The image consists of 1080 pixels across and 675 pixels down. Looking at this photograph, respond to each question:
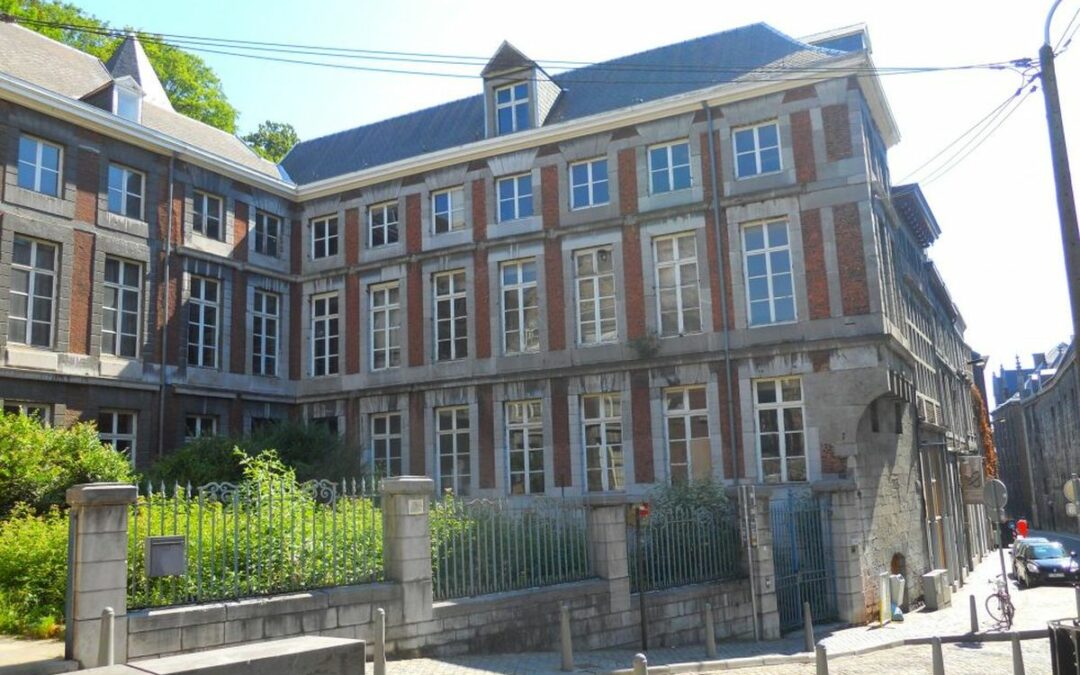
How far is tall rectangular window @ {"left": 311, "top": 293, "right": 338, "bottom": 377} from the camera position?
27.0 m

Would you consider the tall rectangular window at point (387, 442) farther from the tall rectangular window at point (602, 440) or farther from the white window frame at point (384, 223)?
the tall rectangular window at point (602, 440)

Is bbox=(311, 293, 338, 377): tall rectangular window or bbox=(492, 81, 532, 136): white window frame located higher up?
bbox=(492, 81, 532, 136): white window frame

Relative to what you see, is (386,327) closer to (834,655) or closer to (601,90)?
(601,90)

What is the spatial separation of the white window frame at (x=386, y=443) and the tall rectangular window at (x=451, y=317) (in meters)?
2.33

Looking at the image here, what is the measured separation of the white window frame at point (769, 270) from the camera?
20859 mm

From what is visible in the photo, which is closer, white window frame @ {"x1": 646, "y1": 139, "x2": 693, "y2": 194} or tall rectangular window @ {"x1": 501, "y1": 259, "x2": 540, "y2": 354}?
white window frame @ {"x1": 646, "y1": 139, "x2": 693, "y2": 194}

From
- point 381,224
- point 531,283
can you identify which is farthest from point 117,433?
point 531,283

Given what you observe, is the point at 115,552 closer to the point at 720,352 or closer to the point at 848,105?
the point at 720,352

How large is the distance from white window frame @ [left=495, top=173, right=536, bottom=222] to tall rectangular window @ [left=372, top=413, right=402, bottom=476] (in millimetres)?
6405

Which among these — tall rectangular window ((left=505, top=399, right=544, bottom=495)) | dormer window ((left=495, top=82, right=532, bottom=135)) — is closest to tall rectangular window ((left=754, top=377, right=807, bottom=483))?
tall rectangular window ((left=505, top=399, right=544, bottom=495))

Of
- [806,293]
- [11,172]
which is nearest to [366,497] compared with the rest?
[806,293]

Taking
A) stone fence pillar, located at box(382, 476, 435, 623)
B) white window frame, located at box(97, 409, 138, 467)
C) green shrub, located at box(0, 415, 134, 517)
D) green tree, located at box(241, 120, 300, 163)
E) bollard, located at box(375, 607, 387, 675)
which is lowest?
bollard, located at box(375, 607, 387, 675)

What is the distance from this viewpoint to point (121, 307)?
882 inches

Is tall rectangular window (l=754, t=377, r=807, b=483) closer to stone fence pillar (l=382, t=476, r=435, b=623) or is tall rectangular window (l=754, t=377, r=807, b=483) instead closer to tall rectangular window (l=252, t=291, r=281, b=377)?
stone fence pillar (l=382, t=476, r=435, b=623)
